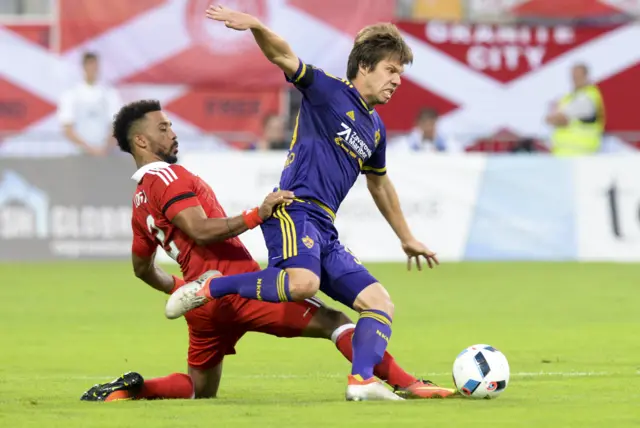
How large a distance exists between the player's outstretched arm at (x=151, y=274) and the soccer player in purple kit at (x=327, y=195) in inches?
25.4

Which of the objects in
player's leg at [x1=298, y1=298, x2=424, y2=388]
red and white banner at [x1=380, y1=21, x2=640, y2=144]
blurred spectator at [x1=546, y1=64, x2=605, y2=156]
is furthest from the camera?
red and white banner at [x1=380, y1=21, x2=640, y2=144]

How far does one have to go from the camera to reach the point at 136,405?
719 centimetres

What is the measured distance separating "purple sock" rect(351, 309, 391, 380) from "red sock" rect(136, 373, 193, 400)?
109 cm

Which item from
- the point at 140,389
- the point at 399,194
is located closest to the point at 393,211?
the point at 140,389

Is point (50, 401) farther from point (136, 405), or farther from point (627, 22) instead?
point (627, 22)

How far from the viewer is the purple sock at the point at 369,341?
721 centimetres

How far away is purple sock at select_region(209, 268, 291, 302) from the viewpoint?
23.8ft

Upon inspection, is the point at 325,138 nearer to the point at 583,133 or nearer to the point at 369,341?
the point at 369,341

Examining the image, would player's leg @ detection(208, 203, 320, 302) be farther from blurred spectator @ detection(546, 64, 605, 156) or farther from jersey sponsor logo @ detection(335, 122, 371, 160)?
blurred spectator @ detection(546, 64, 605, 156)

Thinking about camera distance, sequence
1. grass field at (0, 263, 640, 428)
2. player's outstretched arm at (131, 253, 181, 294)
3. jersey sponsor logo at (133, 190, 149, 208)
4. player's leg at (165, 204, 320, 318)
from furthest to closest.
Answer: player's outstretched arm at (131, 253, 181, 294) → jersey sponsor logo at (133, 190, 149, 208) → player's leg at (165, 204, 320, 318) → grass field at (0, 263, 640, 428)

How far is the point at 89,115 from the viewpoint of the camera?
19.7 metres

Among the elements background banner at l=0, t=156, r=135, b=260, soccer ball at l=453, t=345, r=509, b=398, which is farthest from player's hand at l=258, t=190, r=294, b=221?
background banner at l=0, t=156, r=135, b=260

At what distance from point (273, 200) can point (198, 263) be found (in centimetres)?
67

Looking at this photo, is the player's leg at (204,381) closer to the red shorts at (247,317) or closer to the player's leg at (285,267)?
the red shorts at (247,317)
